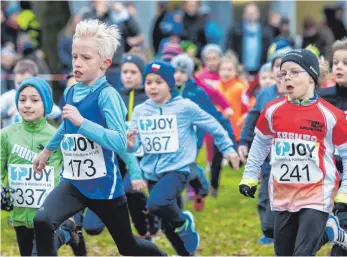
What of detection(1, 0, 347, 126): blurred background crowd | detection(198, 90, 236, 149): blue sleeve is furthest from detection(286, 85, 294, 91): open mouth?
detection(1, 0, 347, 126): blurred background crowd

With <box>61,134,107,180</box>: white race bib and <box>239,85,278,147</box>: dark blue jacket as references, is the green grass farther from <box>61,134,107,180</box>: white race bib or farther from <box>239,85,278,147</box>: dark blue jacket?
<box>61,134,107,180</box>: white race bib

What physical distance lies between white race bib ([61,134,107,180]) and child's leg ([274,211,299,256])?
139 centimetres

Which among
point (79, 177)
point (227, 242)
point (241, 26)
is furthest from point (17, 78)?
point (241, 26)

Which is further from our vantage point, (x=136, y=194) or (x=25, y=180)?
(x=136, y=194)

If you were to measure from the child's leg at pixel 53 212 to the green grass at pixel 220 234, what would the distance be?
288 centimetres

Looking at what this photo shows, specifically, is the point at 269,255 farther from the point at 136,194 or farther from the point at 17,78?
the point at 17,78

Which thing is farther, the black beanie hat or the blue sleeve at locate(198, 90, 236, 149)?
the blue sleeve at locate(198, 90, 236, 149)

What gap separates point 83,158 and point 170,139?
2047mm

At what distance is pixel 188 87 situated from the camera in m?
12.0

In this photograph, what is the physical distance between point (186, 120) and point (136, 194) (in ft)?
4.15

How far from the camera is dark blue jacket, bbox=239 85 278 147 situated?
10.3 meters

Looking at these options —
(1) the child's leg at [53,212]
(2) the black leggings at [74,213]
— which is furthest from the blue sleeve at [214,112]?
(1) the child's leg at [53,212]

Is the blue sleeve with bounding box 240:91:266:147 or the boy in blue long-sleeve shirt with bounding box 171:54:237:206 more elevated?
the boy in blue long-sleeve shirt with bounding box 171:54:237:206

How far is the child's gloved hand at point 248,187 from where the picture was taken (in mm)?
8023
